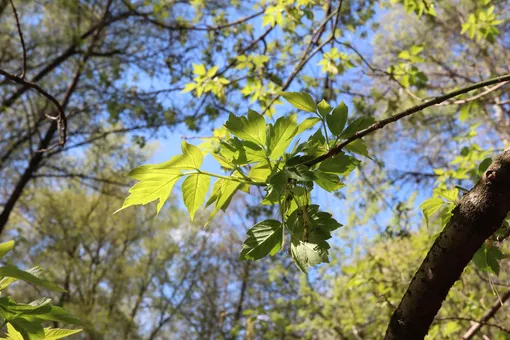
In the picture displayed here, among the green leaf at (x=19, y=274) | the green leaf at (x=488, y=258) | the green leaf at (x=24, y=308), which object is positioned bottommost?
the green leaf at (x=24, y=308)

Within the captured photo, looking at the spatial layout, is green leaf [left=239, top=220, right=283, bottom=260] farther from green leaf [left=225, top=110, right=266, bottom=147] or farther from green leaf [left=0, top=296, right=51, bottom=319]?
green leaf [left=0, top=296, right=51, bottom=319]

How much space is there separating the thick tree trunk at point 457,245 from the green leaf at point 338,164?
159 millimetres

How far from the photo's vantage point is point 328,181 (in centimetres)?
56

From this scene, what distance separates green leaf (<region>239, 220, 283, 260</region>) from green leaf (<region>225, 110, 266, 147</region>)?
12 centimetres

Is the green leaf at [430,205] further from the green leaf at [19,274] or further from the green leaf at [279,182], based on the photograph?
the green leaf at [19,274]

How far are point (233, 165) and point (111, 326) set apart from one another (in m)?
9.09

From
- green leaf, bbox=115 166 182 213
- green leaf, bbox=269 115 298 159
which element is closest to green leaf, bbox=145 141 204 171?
green leaf, bbox=115 166 182 213

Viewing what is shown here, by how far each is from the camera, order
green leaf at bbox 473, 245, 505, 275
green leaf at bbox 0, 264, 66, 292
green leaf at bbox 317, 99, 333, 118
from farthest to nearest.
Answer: green leaf at bbox 473, 245, 505, 275, green leaf at bbox 317, 99, 333, 118, green leaf at bbox 0, 264, 66, 292

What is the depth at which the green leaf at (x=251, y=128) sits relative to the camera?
54cm

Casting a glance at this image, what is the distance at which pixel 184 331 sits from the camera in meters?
10.8

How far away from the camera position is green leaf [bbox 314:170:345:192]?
548 millimetres

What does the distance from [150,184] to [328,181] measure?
253mm

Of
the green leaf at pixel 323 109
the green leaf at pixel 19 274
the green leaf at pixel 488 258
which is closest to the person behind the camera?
the green leaf at pixel 19 274

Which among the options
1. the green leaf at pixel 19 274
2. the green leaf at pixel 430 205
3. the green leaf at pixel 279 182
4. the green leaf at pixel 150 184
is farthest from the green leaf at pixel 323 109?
the green leaf at pixel 19 274
